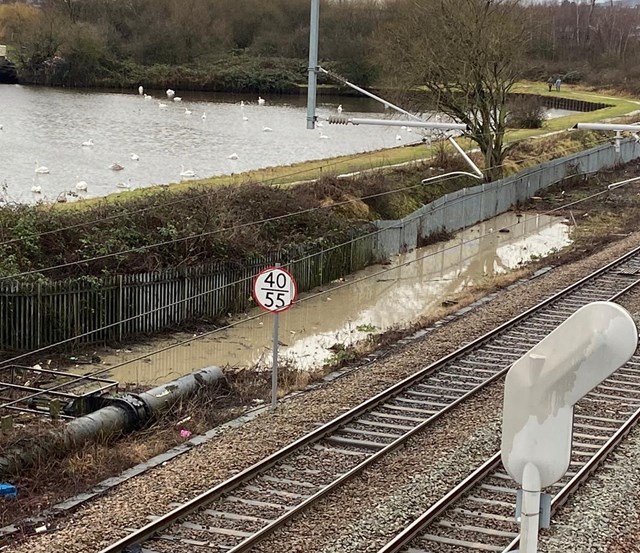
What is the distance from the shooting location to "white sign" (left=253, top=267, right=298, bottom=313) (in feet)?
49.4

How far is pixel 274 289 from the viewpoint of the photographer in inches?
594

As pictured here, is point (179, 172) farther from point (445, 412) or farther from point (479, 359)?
point (445, 412)

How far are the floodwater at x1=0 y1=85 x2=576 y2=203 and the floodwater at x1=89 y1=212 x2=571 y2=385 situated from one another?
6.36m

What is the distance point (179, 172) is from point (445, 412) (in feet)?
89.1

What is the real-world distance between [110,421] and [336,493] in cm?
393

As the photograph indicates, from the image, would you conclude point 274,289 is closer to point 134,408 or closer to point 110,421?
point 134,408

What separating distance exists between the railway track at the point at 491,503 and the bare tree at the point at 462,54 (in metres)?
24.5

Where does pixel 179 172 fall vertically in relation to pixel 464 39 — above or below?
below

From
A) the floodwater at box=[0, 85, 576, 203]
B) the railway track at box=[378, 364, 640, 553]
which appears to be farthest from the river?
the railway track at box=[378, 364, 640, 553]

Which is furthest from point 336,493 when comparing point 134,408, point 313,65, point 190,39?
point 190,39

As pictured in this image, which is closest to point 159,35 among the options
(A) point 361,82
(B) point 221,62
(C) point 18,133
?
(B) point 221,62

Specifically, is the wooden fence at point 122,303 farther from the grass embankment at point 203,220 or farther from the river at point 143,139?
the river at point 143,139

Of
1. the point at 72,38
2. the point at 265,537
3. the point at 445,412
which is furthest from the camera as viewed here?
the point at 72,38

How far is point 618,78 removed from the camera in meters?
93.2
